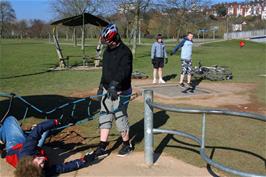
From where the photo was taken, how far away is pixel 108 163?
17.6 ft

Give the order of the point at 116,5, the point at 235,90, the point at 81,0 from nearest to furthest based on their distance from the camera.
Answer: the point at 235,90 < the point at 116,5 < the point at 81,0

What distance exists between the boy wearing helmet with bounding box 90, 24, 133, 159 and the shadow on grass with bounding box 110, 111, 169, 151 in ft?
1.67

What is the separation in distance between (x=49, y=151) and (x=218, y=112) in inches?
111

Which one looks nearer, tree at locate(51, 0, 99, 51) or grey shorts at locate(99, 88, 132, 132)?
grey shorts at locate(99, 88, 132, 132)

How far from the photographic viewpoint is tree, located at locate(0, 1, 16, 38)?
261 ft

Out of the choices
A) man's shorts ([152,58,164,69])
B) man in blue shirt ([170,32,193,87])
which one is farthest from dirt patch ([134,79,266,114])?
man's shorts ([152,58,164,69])

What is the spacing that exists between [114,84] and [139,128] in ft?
6.95

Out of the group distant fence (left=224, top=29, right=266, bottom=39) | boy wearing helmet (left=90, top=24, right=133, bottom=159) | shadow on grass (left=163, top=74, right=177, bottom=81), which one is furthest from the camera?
distant fence (left=224, top=29, right=266, bottom=39)

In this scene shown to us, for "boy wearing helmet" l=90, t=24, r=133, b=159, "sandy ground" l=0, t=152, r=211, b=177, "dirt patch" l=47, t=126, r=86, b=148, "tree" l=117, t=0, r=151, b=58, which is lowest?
"sandy ground" l=0, t=152, r=211, b=177

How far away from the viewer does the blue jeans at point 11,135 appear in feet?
17.0

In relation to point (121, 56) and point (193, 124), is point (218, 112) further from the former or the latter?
point (193, 124)

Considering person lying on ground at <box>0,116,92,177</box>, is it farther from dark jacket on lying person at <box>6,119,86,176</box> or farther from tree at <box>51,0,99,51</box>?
tree at <box>51,0,99,51</box>

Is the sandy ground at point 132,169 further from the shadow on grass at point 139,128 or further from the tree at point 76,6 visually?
the tree at point 76,6

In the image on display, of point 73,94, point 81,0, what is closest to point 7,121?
point 73,94
